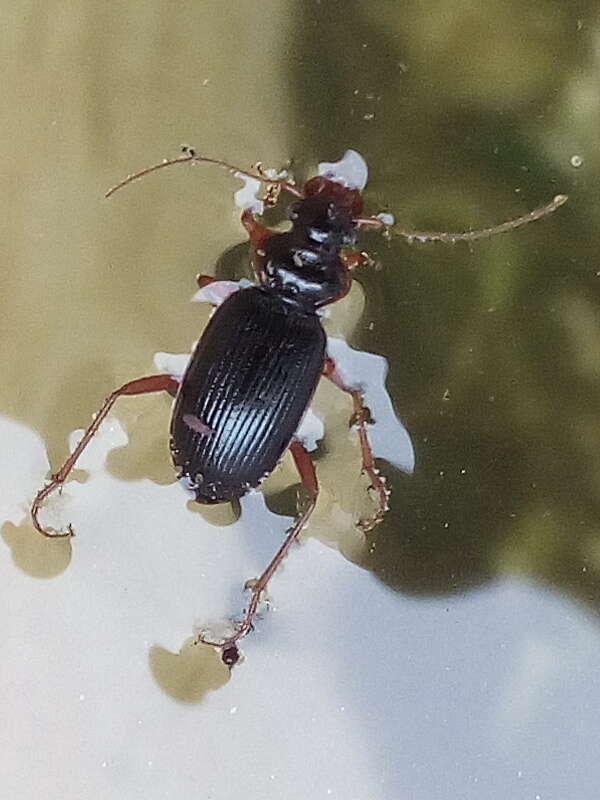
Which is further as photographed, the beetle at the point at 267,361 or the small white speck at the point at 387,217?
the small white speck at the point at 387,217

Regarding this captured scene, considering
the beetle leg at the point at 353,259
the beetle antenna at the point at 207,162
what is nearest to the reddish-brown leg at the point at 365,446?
the beetle leg at the point at 353,259

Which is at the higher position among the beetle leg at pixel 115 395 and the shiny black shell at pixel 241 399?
the shiny black shell at pixel 241 399

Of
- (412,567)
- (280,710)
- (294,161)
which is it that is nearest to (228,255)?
(294,161)

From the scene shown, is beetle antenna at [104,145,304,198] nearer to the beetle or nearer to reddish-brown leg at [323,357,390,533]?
the beetle

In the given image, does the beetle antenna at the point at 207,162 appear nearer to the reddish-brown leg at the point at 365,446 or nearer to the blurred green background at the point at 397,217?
the blurred green background at the point at 397,217

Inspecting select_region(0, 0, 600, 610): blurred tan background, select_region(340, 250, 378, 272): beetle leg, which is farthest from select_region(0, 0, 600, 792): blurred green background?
select_region(340, 250, 378, 272): beetle leg
